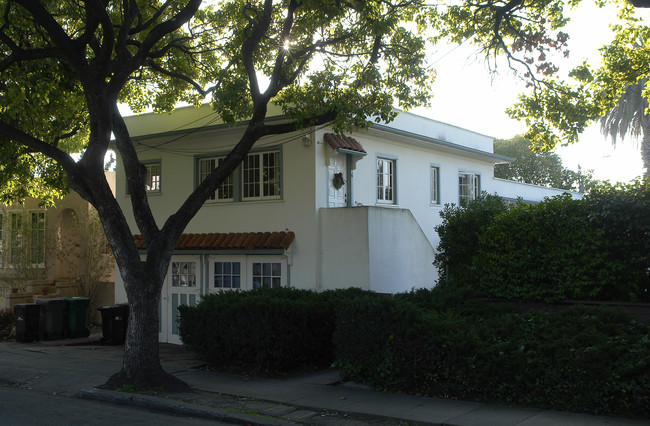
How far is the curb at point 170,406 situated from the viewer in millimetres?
8547

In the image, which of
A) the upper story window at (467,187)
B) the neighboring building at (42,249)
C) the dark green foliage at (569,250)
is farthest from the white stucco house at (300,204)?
the neighboring building at (42,249)

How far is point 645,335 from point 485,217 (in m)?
4.99

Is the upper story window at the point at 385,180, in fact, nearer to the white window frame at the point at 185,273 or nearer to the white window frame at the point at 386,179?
the white window frame at the point at 386,179

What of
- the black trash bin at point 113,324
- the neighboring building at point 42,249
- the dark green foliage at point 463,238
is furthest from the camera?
the neighboring building at point 42,249

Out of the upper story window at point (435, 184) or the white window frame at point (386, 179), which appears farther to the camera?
the upper story window at point (435, 184)

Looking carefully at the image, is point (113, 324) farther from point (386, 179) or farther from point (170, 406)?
point (386, 179)

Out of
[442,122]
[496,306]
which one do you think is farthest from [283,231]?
[442,122]

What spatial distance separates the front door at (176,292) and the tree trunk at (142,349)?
6435 millimetres

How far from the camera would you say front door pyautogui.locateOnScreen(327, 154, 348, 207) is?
15.3 metres

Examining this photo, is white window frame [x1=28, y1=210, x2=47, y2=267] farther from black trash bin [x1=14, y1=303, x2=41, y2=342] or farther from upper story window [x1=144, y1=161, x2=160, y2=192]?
upper story window [x1=144, y1=161, x2=160, y2=192]

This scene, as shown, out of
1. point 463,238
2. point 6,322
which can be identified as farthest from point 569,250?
point 6,322

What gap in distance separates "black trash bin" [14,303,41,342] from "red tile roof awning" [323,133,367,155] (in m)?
9.32

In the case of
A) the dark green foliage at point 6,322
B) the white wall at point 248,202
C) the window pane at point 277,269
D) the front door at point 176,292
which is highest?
the white wall at point 248,202

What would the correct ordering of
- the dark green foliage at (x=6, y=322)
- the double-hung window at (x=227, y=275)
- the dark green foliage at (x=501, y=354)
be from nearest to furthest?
the dark green foliage at (x=501, y=354) < the double-hung window at (x=227, y=275) < the dark green foliage at (x=6, y=322)
